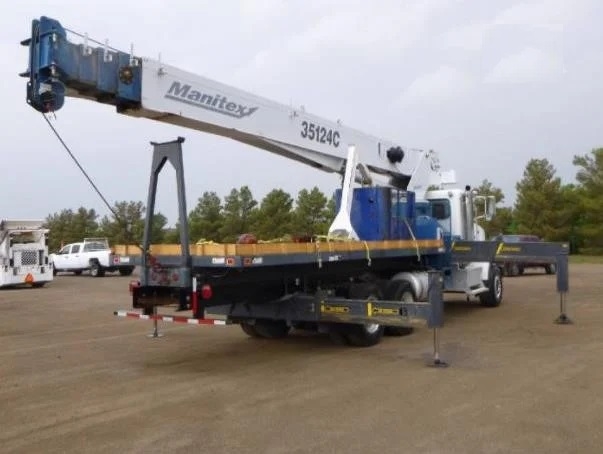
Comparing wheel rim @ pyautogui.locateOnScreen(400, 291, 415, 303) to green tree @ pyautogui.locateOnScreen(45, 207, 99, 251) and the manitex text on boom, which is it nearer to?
the manitex text on boom

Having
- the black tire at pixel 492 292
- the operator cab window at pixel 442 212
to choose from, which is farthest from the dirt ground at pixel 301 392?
the black tire at pixel 492 292

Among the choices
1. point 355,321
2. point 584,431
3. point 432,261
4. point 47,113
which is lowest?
point 584,431

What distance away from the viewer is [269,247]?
8.44 m

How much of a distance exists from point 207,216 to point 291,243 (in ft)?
101

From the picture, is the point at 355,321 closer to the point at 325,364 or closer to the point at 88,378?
the point at 325,364

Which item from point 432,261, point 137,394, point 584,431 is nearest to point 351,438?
point 584,431

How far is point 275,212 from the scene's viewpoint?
42.0 m

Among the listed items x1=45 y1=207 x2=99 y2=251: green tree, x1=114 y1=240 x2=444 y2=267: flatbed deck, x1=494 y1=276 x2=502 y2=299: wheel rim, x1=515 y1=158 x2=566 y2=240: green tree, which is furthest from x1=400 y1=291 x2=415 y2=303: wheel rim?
x1=45 y1=207 x2=99 y2=251: green tree

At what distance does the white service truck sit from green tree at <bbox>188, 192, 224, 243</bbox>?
9698 mm

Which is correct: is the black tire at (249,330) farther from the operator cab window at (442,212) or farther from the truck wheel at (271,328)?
the operator cab window at (442,212)

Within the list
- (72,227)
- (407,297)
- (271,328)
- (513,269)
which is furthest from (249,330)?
(72,227)

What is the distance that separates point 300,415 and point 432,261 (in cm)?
803

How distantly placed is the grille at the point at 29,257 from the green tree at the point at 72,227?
34.5 meters

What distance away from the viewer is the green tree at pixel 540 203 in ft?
173
